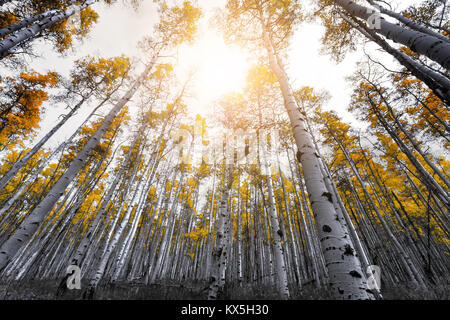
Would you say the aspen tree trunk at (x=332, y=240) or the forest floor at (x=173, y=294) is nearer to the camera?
the aspen tree trunk at (x=332, y=240)

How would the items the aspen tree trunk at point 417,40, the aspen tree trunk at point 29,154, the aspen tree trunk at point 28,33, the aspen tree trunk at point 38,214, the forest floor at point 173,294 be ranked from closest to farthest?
the aspen tree trunk at point 417,40
the aspen tree trunk at point 38,214
the aspen tree trunk at point 28,33
the forest floor at point 173,294
the aspen tree trunk at point 29,154

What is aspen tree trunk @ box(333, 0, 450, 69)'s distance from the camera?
6.75 ft

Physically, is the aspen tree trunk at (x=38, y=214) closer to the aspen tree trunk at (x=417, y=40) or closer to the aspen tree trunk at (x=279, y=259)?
the aspen tree trunk at (x=279, y=259)

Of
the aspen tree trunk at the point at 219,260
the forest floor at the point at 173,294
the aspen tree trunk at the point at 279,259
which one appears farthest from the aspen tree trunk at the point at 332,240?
the forest floor at the point at 173,294

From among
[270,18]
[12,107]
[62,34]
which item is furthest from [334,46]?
[12,107]

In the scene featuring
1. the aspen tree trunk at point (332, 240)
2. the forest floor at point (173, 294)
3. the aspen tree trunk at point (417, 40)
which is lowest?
the forest floor at point (173, 294)

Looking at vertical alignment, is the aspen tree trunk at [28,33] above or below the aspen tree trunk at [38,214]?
above

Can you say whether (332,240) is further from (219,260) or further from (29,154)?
(29,154)

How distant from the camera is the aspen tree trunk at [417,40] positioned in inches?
81.0

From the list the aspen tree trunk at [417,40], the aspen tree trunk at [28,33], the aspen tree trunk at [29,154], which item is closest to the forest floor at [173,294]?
the aspen tree trunk at [29,154]

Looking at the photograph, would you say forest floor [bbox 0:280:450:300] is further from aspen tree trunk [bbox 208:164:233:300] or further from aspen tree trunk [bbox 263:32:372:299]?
aspen tree trunk [bbox 263:32:372:299]

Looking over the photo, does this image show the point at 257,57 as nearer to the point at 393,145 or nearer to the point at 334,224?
the point at 334,224

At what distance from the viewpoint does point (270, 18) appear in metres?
5.95

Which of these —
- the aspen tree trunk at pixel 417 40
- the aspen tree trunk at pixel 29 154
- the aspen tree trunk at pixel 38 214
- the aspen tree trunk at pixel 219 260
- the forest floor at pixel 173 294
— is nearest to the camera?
the aspen tree trunk at pixel 417 40
